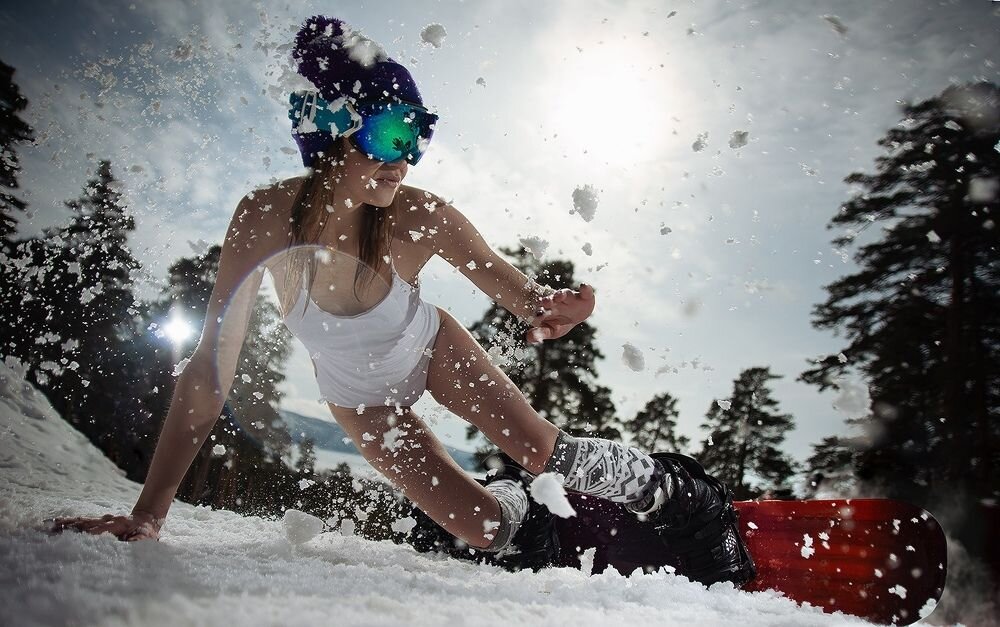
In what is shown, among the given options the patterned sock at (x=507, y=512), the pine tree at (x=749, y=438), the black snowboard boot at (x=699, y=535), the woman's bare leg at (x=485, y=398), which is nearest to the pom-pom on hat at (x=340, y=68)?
the woman's bare leg at (x=485, y=398)

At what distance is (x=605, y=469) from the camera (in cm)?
199

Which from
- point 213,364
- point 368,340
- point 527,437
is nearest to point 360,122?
point 368,340

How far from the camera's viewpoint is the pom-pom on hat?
6.39 ft

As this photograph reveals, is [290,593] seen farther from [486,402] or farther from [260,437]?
[260,437]

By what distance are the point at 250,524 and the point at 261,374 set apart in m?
10.5

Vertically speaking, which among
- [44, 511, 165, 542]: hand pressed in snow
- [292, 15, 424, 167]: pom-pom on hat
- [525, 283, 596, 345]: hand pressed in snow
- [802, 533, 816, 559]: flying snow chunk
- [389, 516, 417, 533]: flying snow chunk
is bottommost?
[44, 511, 165, 542]: hand pressed in snow

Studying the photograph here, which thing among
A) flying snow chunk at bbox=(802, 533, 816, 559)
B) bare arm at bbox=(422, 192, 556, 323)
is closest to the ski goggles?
bare arm at bbox=(422, 192, 556, 323)

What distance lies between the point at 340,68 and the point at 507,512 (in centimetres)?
188

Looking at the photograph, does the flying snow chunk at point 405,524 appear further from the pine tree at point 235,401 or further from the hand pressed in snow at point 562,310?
the pine tree at point 235,401

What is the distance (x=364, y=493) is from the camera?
6.81m

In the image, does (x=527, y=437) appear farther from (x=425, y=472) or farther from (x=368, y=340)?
(x=368, y=340)

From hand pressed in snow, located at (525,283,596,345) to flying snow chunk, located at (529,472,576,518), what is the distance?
50 cm

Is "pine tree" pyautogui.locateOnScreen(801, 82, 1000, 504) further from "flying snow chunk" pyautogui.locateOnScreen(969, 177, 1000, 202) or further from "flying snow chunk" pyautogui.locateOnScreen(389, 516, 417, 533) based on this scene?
"flying snow chunk" pyautogui.locateOnScreen(389, 516, 417, 533)

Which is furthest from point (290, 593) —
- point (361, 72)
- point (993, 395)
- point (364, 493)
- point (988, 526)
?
point (993, 395)
